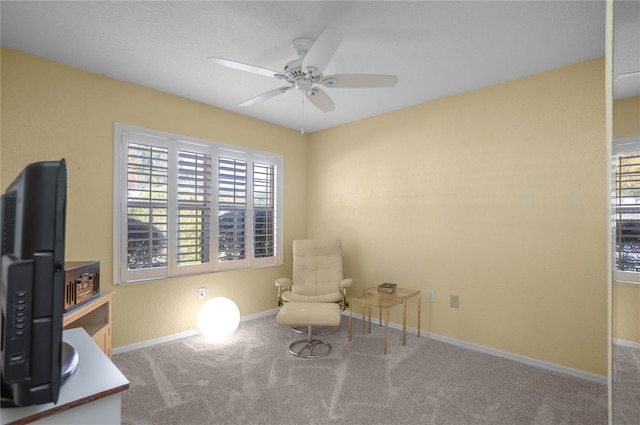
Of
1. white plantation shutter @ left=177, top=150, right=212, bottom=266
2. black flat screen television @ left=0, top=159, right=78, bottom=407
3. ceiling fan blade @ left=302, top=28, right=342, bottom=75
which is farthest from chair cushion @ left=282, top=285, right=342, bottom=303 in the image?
black flat screen television @ left=0, top=159, right=78, bottom=407

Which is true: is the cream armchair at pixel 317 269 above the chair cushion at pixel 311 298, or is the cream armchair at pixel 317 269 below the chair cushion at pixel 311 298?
above

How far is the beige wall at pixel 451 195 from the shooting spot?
8.11ft

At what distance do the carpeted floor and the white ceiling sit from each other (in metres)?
2.56

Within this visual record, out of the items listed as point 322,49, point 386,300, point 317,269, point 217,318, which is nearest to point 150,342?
point 217,318

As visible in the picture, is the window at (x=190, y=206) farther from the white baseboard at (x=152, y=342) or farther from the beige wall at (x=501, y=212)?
the beige wall at (x=501, y=212)

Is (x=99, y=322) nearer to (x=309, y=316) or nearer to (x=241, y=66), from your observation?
(x=309, y=316)

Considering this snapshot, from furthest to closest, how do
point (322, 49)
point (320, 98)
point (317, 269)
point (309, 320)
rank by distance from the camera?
point (317, 269)
point (309, 320)
point (320, 98)
point (322, 49)

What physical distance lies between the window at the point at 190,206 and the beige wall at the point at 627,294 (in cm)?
337

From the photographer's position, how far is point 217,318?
308cm

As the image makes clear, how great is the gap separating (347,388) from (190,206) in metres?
2.39

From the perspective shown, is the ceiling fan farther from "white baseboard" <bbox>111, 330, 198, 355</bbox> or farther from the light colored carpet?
"white baseboard" <bbox>111, 330, 198, 355</bbox>

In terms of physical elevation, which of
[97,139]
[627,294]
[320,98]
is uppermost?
[320,98]

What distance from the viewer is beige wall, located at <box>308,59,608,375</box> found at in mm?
2484

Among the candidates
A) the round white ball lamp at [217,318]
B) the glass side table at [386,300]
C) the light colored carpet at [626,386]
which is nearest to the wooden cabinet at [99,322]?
the round white ball lamp at [217,318]
